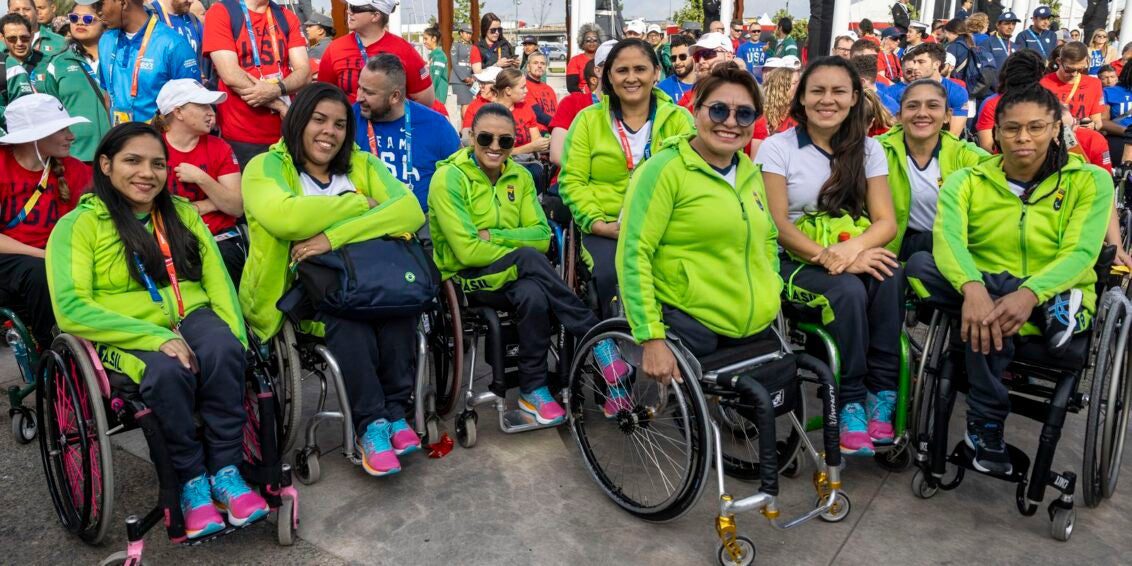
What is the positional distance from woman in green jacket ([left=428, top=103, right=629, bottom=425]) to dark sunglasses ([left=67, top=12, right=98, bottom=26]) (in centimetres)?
302

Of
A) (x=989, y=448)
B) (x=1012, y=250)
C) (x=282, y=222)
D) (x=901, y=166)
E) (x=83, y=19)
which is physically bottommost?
(x=989, y=448)

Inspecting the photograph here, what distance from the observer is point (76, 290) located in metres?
2.61

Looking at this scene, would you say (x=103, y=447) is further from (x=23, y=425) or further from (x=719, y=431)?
(x=719, y=431)

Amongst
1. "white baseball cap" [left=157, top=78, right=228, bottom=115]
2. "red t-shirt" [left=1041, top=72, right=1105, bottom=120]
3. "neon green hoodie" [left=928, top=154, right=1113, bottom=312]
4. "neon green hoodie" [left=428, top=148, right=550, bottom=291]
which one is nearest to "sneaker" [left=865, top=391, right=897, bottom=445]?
"neon green hoodie" [left=928, top=154, right=1113, bottom=312]

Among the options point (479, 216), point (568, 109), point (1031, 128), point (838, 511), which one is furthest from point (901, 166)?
point (568, 109)

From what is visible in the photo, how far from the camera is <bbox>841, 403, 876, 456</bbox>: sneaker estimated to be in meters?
3.06

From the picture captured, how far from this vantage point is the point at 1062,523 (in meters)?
2.77

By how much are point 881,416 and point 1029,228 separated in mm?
853

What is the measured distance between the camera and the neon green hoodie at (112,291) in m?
2.60

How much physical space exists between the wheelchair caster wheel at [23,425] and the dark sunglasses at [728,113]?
3.07m

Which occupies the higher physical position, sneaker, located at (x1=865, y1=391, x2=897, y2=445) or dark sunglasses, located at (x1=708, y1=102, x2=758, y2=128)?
dark sunglasses, located at (x1=708, y1=102, x2=758, y2=128)

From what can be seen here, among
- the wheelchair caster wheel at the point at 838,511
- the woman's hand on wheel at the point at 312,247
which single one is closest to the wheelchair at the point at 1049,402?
the wheelchair caster wheel at the point at 838,511

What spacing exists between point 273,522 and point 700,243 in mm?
1770

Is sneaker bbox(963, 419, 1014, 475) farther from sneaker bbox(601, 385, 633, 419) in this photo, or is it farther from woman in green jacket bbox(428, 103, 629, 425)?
woman in green jacket bbox(428, 103, 629, 425)
